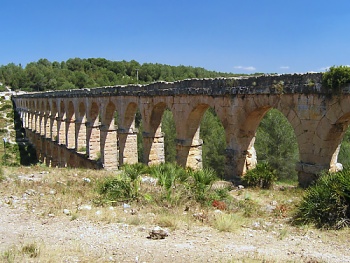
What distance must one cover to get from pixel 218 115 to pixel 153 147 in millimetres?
5372

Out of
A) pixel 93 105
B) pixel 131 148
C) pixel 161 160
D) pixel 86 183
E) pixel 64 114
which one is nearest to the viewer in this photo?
pixel 86 183

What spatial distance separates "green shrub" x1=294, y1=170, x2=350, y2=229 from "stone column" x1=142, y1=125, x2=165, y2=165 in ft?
34.5

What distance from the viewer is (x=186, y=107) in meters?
13.9

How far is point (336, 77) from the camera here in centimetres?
859

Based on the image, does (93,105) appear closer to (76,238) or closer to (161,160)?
(161,160)

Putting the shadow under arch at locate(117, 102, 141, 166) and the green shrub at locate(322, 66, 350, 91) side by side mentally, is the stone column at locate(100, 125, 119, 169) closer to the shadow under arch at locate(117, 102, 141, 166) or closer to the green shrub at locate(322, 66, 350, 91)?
the shadow under arch at locate(117, 102, 141, 166)

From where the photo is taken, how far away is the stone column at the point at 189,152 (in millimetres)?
14453

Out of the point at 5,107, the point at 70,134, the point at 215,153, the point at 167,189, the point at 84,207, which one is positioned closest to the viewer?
the point at 84,207

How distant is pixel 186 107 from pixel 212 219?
24.2 feet

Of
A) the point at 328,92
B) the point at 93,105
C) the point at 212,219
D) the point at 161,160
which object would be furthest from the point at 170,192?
the point at 93,105

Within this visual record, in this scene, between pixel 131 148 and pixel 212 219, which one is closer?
pixel 212 219

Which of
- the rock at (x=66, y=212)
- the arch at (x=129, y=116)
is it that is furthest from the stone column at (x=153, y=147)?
the rock at (x=66, y=212)

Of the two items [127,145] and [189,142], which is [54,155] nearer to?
[127,145]

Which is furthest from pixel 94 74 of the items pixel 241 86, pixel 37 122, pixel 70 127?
pixel 241 86
